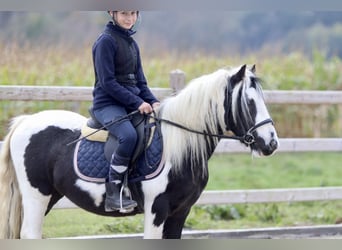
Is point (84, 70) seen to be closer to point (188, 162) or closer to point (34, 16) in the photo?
point (188, 162)

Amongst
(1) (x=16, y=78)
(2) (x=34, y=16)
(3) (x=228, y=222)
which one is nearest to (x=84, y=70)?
(1) (x=16, y=78)

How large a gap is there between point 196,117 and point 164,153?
317 mm

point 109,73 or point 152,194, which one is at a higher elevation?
point 109,73

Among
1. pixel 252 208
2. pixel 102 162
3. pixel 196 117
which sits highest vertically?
pixel 196 117

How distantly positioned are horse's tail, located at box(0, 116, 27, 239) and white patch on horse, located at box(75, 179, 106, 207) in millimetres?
503

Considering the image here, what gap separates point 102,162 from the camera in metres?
4.34

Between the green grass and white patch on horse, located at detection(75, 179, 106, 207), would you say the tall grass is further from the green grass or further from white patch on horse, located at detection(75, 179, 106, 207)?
white patch on horse, located at detection(75, 179, 106, 207)

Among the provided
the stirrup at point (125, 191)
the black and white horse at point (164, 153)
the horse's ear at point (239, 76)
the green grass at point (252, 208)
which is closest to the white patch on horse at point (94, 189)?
the black and white horse at point (164, 153)

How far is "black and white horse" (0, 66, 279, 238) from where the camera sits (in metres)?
4.23

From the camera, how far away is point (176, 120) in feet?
14.3

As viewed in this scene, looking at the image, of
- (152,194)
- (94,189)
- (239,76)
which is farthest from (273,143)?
(94,189)

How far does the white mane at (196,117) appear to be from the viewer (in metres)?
4.27

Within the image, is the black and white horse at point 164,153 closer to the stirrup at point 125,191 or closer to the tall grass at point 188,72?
the stirrup at point 125,191

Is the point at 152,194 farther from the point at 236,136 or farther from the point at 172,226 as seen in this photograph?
the point at 236,136
